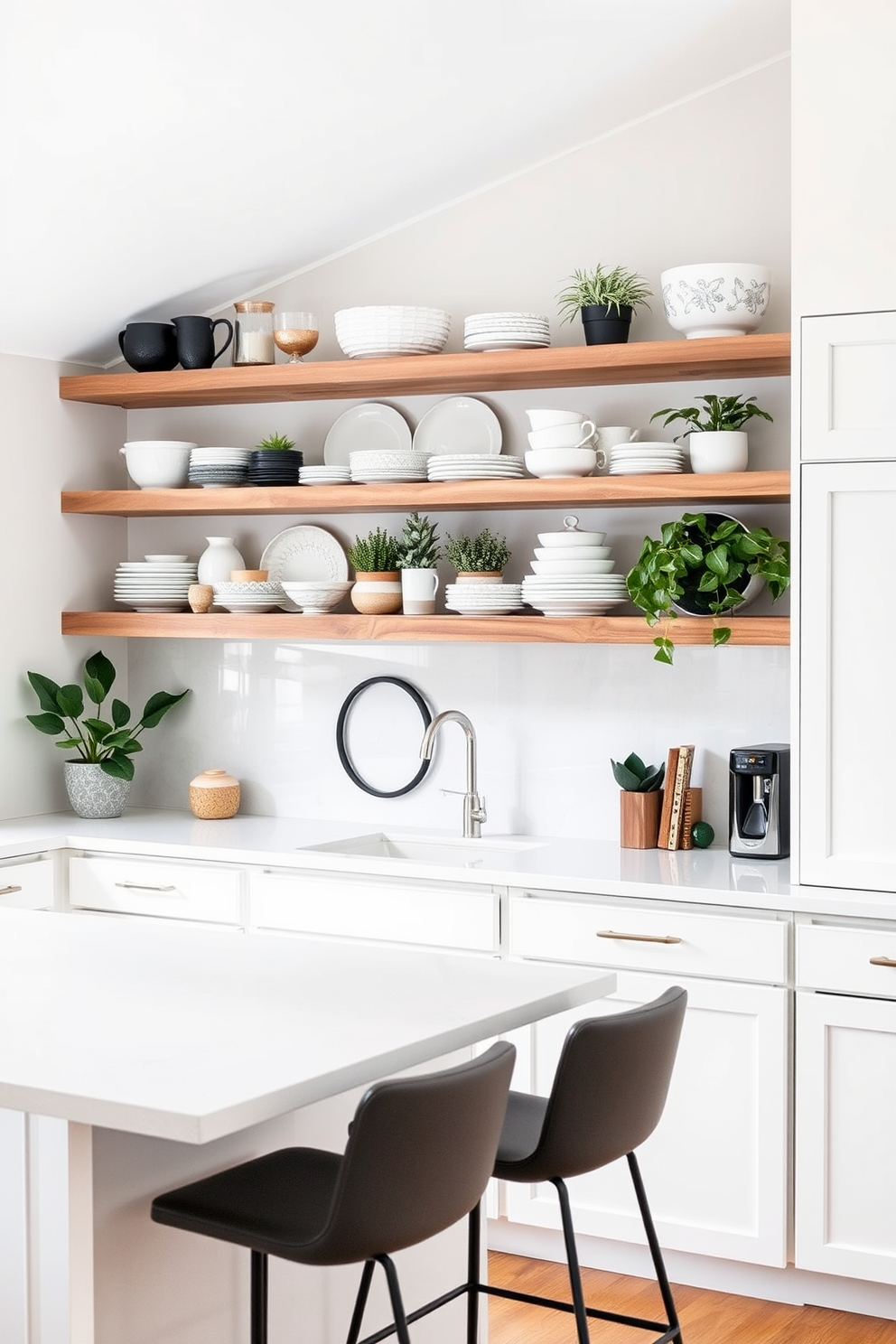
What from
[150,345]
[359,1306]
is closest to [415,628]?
[150,345]

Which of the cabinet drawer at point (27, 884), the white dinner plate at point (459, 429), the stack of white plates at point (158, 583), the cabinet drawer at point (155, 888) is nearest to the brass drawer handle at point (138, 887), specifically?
the cabinet drawer at point (155, 888)

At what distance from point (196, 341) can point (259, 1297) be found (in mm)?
2983

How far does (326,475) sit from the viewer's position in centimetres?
424

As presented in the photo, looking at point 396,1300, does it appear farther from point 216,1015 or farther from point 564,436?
point 564,436

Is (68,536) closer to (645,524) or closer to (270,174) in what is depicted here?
(270,174)

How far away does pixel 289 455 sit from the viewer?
4.37 meters

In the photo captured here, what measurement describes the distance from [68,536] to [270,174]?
52.3 inches

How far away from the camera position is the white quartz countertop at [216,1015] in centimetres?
181

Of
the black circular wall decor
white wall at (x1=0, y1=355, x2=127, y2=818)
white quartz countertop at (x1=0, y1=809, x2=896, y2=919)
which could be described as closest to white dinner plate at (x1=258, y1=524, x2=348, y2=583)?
the black circular wall decor

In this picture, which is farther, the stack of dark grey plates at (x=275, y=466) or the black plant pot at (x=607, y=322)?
the stack of dark grey plates at (x=275, y=466)

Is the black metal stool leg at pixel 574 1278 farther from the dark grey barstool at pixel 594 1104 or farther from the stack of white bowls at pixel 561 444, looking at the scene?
the stack of white bowls at pixel 561 444

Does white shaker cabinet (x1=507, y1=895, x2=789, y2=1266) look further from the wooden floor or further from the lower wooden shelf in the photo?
the lower wooden shelf

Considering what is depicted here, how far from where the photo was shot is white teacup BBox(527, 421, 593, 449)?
3904mm

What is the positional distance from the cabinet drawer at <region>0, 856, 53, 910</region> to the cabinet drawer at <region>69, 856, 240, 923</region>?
0.26 feet
